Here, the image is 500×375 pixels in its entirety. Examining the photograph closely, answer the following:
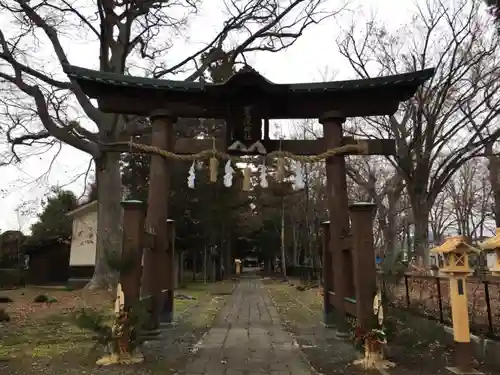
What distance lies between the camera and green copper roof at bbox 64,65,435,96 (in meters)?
8.92

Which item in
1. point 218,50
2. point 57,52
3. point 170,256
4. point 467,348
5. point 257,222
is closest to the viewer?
point 467,348

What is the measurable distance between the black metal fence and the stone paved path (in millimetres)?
1954

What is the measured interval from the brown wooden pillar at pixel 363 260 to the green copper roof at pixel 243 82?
10.2 feet

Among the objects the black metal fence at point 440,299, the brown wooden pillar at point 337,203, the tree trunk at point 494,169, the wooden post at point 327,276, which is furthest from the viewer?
the tree trunk at point 494,169

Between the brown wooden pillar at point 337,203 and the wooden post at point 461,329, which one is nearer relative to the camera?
the wooden post at point 461,329

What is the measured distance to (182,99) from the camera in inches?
380

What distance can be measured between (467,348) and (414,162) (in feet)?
60.3

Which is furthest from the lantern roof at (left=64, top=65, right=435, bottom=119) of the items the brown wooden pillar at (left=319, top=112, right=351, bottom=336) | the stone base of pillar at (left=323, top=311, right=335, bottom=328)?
the stone base of pillar at (left=323, top=311, right=335, bottom=328)

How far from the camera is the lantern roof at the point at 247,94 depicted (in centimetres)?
905

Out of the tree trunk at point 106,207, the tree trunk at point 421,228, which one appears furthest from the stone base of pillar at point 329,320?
the tree trunk at point 421,228

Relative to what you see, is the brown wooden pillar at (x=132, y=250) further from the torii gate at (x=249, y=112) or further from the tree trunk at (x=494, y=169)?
the tree trunk at (x=494, y=169)

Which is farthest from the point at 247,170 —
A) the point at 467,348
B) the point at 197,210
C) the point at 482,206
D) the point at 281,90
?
the point at 482,206

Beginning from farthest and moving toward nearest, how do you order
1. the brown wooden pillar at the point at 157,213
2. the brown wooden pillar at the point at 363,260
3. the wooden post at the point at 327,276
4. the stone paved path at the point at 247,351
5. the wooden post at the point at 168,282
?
the wooden post at the point at 327,276 < the wooden post at the point at 168,282 < the brown wooden pillar at the point at 157,213 < the brown wooden pillar at the point at 363,260 < the stone paved path at the point at 247,351

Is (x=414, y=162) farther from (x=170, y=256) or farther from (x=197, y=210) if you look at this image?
(x=170, y=256)
